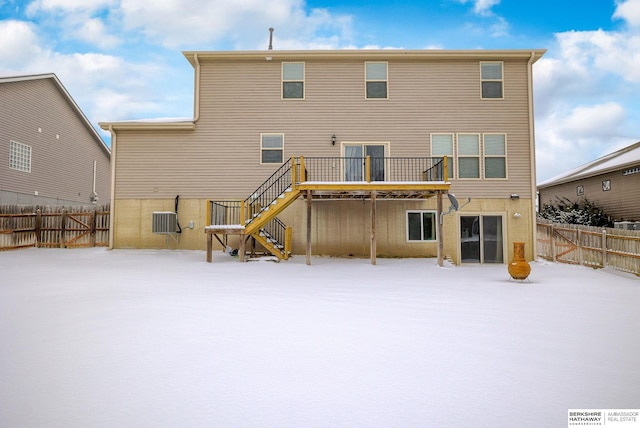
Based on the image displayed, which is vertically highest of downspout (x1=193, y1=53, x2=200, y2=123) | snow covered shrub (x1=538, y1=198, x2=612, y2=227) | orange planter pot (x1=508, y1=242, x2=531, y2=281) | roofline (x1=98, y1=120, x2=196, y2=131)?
downspout (x1=193, y1=53, x2=200, y2=123)

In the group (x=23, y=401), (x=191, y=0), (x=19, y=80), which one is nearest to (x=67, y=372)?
(x=23, y=401)

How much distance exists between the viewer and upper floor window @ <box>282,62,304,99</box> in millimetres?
15336

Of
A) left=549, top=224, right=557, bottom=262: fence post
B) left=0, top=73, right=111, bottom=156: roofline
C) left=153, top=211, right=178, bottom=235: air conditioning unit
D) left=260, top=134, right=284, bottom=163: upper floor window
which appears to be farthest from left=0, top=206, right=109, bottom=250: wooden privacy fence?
left=549, top=224, right=557, bottom=262: fence post

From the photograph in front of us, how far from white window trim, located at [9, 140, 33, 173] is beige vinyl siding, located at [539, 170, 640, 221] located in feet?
93.4

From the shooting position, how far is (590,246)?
1366cm

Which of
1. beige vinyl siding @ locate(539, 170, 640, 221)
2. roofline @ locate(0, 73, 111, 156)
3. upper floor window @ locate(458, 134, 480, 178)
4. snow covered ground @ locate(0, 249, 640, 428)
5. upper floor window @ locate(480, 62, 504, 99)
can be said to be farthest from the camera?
beige vinyl siding @ locate(539, 170, 640, 221)

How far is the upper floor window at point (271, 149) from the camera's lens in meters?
15.2

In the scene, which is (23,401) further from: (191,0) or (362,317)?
(191,0)

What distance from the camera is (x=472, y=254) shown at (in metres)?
15.2

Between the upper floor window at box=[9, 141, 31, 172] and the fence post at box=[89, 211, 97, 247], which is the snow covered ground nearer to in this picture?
the fence post at box=[89, 211, 97, 247]

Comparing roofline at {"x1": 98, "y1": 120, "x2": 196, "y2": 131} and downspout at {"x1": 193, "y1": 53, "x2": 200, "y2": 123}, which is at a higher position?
downspout at {"x1": 193, "y1": 53, "x2": 200, "y2": 123}

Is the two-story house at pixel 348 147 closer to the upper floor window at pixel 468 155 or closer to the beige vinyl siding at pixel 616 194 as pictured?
the upper floor window at pixel 468 155

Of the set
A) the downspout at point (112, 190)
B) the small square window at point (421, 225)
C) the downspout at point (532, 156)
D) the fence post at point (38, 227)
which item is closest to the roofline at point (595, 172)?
the downspout at point (532, 156)

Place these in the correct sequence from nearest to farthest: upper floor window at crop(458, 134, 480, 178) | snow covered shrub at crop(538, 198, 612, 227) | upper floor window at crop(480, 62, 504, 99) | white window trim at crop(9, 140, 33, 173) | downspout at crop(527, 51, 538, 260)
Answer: downspout at crop(527, 51, 538, 260)
upper floor window at crop(458, 134, 480, 178)
upper floor window at crop(480, 62, 504, 99)
white window trim at crop(9, 140, 33, 173)
snow covered shrub at crop(538, 198, 612, 227)
